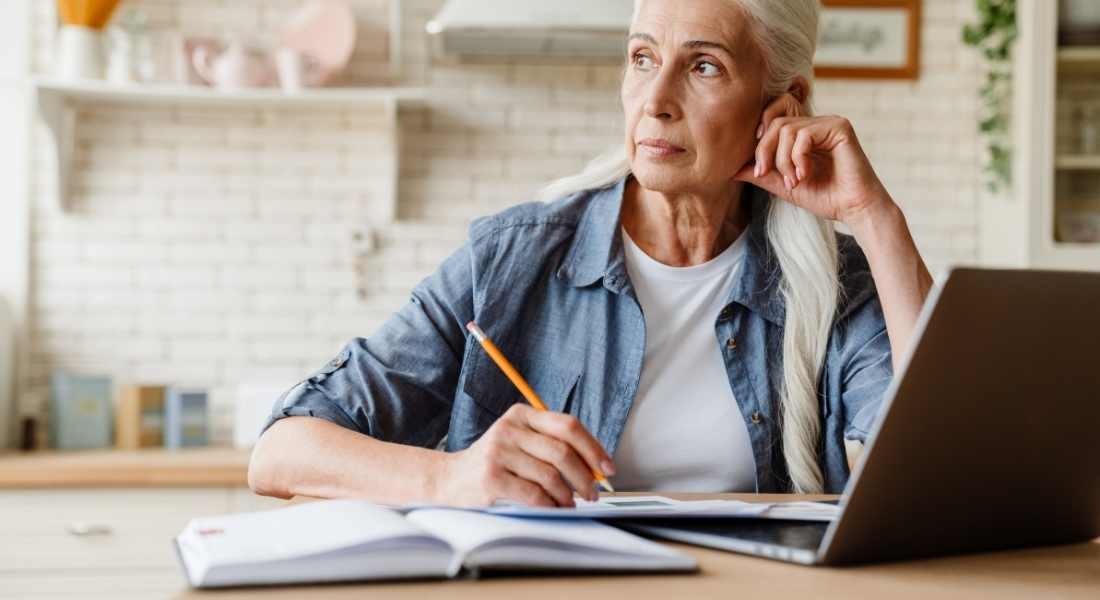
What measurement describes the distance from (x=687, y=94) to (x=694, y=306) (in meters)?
0.32

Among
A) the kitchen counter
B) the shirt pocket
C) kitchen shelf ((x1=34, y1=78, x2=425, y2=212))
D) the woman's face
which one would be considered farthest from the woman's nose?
kitchen shelf ((x1=34, y1=78, x2=425, y2=212))

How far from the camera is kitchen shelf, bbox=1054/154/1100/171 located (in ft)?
11.3

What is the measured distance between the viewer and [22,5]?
11.7 feet

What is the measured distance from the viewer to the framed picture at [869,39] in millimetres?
3777

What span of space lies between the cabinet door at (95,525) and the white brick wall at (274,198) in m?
0.57

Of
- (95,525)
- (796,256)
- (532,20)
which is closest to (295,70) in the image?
(532,20)

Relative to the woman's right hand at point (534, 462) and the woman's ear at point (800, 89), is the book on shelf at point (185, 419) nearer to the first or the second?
the woman's ear at point (800, 89)

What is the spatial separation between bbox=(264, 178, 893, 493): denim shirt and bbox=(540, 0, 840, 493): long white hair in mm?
26

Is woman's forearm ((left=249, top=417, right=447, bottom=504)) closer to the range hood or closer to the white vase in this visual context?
the range hood

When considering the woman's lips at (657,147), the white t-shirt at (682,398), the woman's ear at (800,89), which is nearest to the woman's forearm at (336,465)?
the white t-shirt at (682,398)

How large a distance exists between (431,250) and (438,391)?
2.03 metres

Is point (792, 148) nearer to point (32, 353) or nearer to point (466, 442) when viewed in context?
point (466, 442)

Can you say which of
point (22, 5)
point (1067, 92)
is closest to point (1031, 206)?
point (1067, 92)

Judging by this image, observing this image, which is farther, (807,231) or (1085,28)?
(1085,28)
